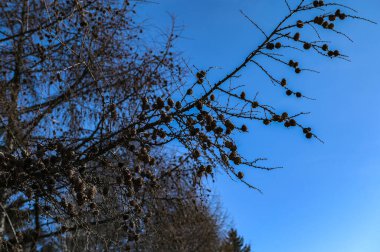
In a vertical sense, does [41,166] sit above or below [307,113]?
below

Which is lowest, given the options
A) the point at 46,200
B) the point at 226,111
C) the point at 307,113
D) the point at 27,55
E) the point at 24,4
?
the point at 46,200

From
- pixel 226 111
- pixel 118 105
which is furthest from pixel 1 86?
pixel 226 111

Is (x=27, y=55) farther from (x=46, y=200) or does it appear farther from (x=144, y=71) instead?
(x=46, y=200)

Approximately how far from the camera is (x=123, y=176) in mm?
2943

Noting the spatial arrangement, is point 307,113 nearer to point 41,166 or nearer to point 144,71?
point 41,166

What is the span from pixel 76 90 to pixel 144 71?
92cm

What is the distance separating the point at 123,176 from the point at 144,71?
2.70m

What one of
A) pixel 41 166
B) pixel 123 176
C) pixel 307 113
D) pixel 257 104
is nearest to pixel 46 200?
pixel 41 166

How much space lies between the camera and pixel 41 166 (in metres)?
2.80

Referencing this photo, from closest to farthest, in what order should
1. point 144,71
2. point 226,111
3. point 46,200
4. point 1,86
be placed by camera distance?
point 226,111 < point 46,200 < point 1,86 < point 144,71

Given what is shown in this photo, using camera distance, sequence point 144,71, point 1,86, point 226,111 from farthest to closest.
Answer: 1. point 144,71
2. point 1,86
3. point 226,111

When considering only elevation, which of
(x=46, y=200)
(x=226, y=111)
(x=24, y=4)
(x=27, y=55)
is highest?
(x=24, y=4)

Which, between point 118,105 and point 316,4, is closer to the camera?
point 316,4

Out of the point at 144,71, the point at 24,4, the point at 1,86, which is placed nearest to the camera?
the point at 1,86
